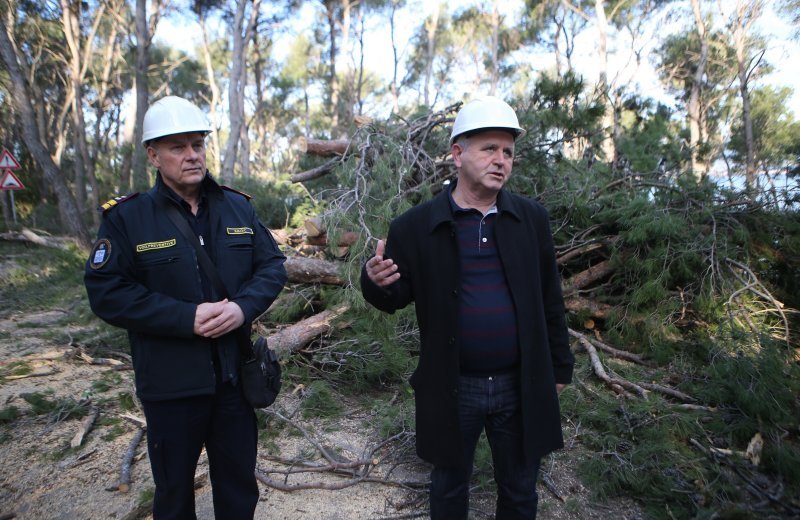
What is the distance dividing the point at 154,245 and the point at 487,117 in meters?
1.29

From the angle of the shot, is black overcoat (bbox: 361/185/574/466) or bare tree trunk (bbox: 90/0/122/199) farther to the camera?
bare tree trunk (bbox: 90/0/122/199)

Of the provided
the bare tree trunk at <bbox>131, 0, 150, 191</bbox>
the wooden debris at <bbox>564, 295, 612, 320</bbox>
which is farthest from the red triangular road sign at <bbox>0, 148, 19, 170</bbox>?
the wooden debris at <bbox>564, 295, 612, 320</bbox>

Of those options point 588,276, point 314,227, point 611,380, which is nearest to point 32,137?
point 314,227

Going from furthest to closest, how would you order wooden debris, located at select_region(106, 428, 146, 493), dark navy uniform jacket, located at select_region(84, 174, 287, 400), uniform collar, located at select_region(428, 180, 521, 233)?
1. wooden debris, located at select_region(106, 428, 146, 493)
2. uniform collar, located at select_region(428, 180, 521, 233)
3. dark navy uniform jacket, located at select_region(84, 174, 287, 400)

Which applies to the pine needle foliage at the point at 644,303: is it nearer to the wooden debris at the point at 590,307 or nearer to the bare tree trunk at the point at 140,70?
the wooden debris at the point at 590,307

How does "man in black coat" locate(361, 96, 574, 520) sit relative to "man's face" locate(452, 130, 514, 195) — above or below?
below

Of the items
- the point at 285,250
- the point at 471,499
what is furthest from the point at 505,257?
the point at 285,250

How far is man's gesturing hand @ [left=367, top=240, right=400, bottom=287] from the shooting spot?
167 centimetres

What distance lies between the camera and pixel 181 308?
168 cm

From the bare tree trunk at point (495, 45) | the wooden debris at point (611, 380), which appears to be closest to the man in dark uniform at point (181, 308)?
the wooden debris at point (611, 380)

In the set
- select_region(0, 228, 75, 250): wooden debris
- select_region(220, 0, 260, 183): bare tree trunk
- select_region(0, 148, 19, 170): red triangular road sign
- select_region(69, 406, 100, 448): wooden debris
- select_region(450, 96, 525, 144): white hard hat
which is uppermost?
select_region(220, 0, 260, 183): bare tree trunk

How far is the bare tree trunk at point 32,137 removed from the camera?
8.55 metres

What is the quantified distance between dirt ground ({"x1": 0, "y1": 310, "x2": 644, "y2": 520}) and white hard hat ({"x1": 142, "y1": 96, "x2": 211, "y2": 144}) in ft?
5.04

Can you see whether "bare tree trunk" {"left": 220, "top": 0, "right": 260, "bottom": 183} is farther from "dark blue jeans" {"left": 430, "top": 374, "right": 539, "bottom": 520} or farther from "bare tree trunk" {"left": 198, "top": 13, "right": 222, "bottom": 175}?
"dark blue jeans" {"left": 430, "top": 374, "right": 539, "bottom": 520}
